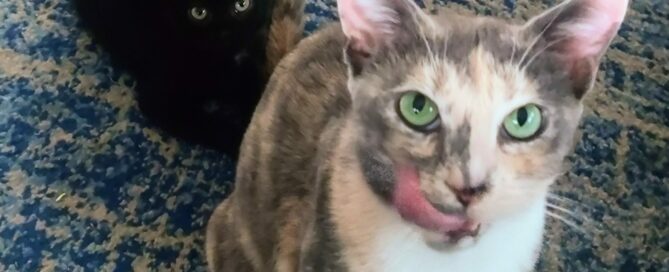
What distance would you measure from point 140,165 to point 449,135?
73 centimetres

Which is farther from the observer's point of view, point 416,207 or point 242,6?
point 242,6

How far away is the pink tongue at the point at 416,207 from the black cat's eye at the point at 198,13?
0.51 m

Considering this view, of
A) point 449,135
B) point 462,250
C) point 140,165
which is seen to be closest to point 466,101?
point 449,135

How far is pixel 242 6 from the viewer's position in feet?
3.87

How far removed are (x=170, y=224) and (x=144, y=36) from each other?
245mm

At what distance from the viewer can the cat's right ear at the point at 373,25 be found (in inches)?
28.5

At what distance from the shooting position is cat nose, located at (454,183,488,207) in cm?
67

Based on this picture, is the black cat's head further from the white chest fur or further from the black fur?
the white chest fur

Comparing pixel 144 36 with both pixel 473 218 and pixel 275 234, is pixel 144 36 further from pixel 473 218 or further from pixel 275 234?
pixel 473 218

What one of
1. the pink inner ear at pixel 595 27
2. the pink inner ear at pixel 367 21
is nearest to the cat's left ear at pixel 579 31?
the pink inner ear at pixel 595 27

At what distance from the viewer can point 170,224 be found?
4.18 ft

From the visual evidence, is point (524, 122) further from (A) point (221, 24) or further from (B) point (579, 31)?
(A) point (221, 24)

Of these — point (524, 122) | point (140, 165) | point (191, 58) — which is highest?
point (524, 122)

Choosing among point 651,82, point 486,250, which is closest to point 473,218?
point 486,250
